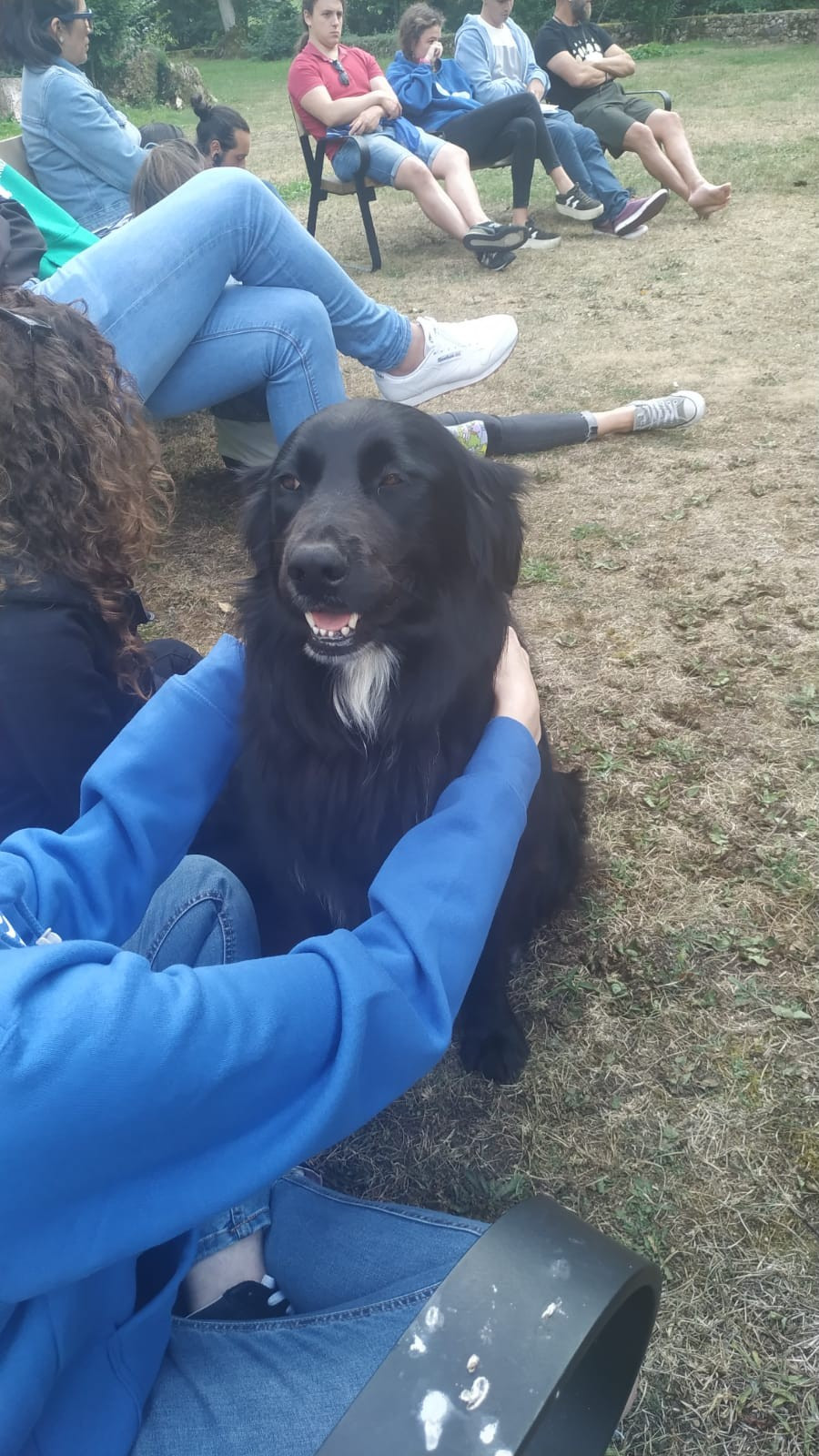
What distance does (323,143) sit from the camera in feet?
20.7

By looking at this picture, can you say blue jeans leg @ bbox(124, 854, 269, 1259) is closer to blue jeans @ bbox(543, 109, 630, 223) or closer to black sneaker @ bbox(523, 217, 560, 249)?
black sneaker @ bbox(523, 217, 560, 249)

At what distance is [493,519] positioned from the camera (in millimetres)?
1780

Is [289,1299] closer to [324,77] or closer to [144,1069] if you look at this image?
[144,1069]

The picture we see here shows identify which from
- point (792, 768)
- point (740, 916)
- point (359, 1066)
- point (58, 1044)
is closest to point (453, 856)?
point (359, 1066)

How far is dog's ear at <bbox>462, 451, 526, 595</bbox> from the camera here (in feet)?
5.78

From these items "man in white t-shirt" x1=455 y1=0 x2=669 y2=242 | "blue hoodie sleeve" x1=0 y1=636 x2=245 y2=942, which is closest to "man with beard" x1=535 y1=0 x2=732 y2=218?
"man in white t-shirt" x1=455 y1=0 x2=669 y2=242

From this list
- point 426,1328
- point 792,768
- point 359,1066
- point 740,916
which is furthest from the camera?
point 792,768

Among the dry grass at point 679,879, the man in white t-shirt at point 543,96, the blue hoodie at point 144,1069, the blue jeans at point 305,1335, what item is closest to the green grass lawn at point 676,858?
the dry grass at point 679,879

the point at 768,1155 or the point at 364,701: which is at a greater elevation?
the point at 364,701

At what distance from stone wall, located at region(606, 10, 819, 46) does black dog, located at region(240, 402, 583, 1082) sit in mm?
20242

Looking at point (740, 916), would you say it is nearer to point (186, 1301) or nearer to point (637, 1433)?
point (637, 1433)

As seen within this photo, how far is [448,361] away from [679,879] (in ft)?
7.85

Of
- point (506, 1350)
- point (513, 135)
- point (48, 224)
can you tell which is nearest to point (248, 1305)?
point (506, 1350)

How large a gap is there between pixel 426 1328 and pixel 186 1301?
87cm
